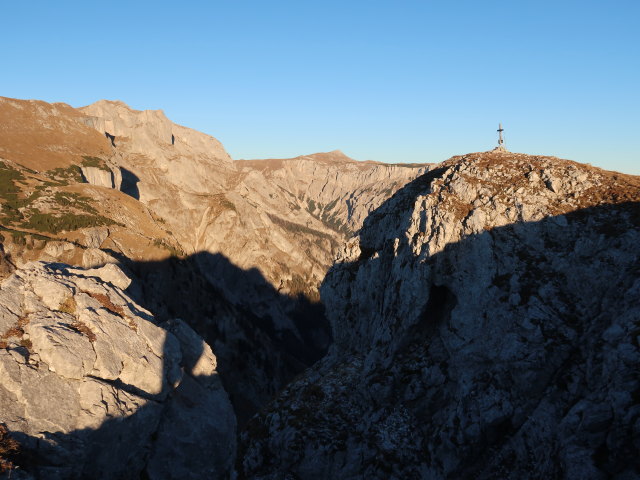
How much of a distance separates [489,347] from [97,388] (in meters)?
27.3

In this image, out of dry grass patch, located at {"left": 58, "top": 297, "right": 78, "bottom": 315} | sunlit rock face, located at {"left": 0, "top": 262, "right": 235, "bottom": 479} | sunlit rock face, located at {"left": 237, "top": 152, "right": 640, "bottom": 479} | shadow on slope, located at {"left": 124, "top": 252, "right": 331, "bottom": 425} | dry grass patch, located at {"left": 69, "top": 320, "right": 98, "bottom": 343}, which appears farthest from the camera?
shadow on slope, located at {"left": 124, "top": 252, "right": 331, "bottom": 425}

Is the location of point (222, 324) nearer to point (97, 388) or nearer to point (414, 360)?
point (97, 388)

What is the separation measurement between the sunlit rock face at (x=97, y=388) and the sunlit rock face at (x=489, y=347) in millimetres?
5768

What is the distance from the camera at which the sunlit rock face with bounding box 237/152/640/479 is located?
23000mm

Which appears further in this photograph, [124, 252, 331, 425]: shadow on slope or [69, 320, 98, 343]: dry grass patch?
[124, 252, 331, 425]: shadow on slope

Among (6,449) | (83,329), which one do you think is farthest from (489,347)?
(83,329)

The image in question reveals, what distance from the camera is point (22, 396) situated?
2712 cm

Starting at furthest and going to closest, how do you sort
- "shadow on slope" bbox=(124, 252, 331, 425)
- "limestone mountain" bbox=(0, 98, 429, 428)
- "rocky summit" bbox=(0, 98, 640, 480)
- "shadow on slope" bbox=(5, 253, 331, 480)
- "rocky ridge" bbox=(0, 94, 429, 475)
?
"shadow on slope" bbox=(124, 252, 331, 425) < "limestone mountain" bbox=(0, 98, 429, 428) < "rocky ridge" bbox=(0, 94, 429, 475) < "shadow on slope" bbox=(5, 253, 331, 480) < "rocky summit" bbox=(0, 98, 640, 480)

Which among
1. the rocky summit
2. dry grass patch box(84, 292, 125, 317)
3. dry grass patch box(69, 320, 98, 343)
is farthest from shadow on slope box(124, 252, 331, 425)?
dry grass patch box(69, 320, 98, 343)

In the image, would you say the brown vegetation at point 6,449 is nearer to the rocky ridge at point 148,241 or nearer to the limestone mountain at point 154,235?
the rocky ridge at point 148,241

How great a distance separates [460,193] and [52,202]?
8385cm

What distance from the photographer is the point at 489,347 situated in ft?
95.3

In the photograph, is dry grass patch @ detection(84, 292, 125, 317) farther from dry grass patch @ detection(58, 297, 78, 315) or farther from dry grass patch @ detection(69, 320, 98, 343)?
dry grass patch @ detection(69, 320, 98, 343)

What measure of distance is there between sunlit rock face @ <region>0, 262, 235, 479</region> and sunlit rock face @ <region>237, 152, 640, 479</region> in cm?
577
